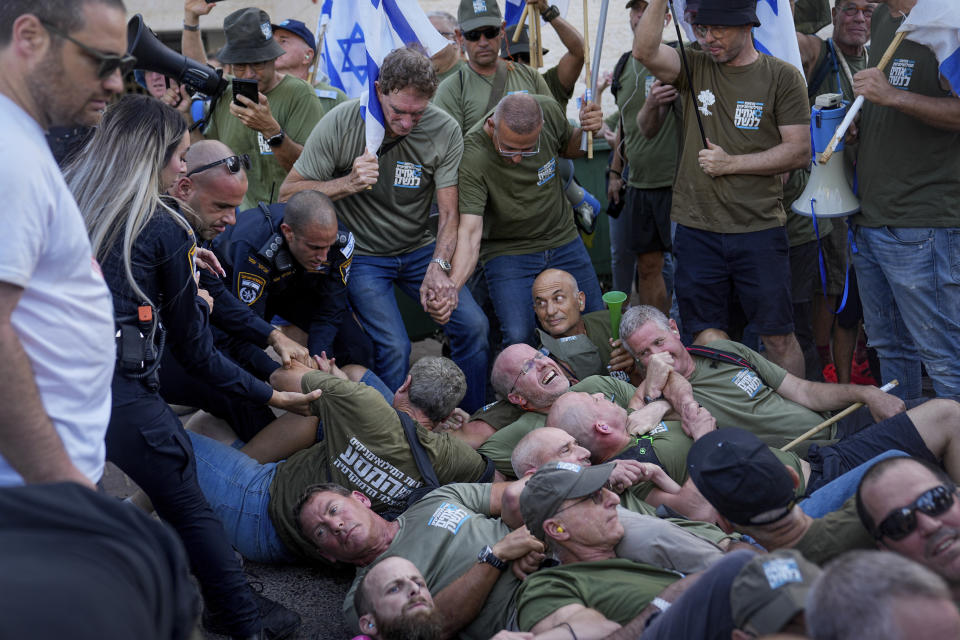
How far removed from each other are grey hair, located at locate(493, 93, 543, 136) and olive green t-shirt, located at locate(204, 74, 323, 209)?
1.33 m

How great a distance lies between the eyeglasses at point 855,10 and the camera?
5.52 meters

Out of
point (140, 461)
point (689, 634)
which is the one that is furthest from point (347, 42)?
point (689, 634)

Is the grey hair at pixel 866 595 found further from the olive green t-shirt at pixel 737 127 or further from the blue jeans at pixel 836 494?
the olive green t-shirt at pixel 737 127

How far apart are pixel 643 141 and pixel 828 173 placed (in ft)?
4.80

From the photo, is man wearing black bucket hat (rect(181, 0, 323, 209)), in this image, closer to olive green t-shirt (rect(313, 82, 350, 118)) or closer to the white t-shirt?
olive green t-shirt (rect(313, 82, 350, 118))

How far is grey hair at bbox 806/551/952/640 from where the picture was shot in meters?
1.66

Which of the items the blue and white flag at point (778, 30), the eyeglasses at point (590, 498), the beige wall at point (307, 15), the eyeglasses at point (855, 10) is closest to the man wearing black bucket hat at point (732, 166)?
the blue and white flag at point (778, 30)

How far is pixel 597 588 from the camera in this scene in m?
2.92

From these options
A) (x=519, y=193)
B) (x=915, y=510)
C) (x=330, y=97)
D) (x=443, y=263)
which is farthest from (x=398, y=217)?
(x=915, y=510)

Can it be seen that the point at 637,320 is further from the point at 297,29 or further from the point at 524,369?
the point at 297,29

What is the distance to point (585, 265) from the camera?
5.66 metres

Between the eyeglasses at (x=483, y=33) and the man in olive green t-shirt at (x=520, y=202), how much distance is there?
21.6 inches

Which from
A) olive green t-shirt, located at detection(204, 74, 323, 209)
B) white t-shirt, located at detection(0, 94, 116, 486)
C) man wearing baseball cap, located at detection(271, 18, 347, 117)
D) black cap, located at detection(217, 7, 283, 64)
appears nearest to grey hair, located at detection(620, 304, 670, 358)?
olive green t-shirt, located at detection(204, 74, 323, 209)

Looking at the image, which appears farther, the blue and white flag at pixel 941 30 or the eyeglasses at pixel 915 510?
the blue and white flag at pixel 941 30
